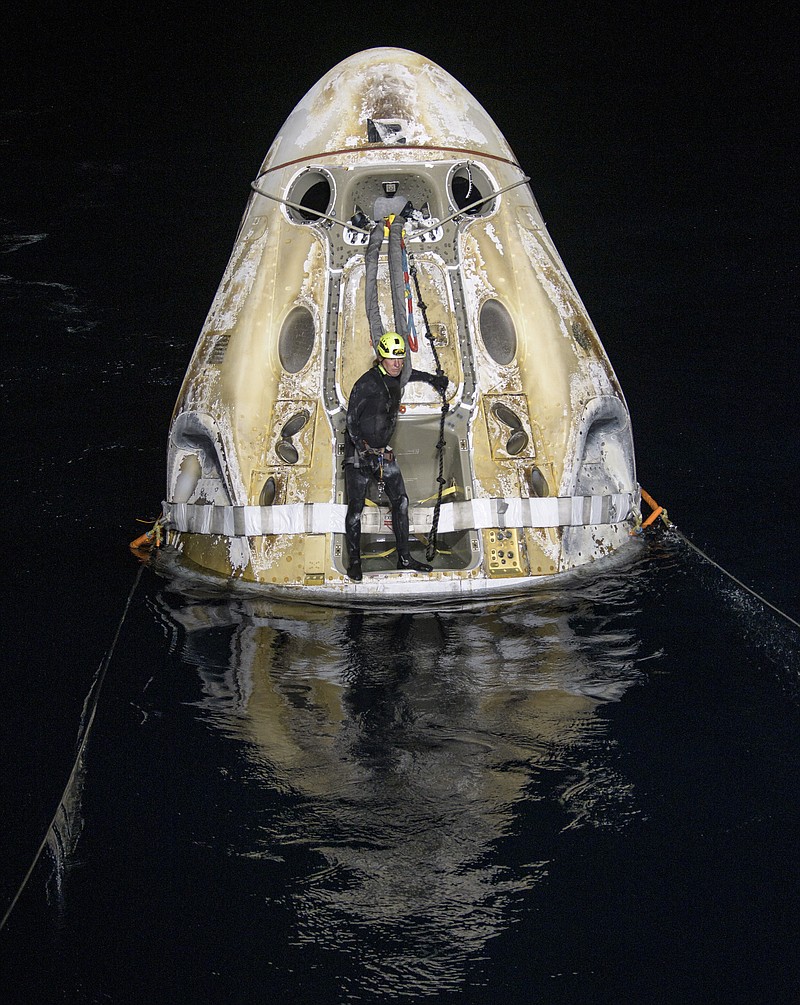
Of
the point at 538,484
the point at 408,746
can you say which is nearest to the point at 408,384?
the point at 538,484

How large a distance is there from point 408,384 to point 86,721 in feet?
9.81

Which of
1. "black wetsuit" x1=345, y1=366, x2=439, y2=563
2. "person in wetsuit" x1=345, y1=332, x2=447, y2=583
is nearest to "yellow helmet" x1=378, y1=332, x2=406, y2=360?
"person in wetsuit" x1=345, y1=332, x2=447, y2=583

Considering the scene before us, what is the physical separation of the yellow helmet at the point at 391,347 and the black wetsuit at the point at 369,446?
0.11 meters

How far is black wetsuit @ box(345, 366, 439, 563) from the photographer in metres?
7.46

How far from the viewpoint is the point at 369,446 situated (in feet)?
24.5

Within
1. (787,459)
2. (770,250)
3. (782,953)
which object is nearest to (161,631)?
(782,953)

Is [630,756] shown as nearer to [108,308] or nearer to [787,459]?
[787,459]

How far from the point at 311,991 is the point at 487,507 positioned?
11.4 ft

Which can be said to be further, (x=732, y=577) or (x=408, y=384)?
(x=408, y=384)

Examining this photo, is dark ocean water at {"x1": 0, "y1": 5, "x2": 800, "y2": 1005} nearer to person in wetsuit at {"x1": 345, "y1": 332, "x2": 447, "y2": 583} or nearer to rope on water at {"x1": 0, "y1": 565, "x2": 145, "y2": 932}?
rope on water at {"x1": 0, "y1": 565, "x2": 145, "y2": 932}

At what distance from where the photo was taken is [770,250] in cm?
1541

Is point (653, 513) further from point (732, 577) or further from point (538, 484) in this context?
point (538, 484)

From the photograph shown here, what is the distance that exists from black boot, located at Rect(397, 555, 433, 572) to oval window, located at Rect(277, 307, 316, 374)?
1.38m

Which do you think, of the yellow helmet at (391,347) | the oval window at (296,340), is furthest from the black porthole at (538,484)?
the oval window at (296,340)
